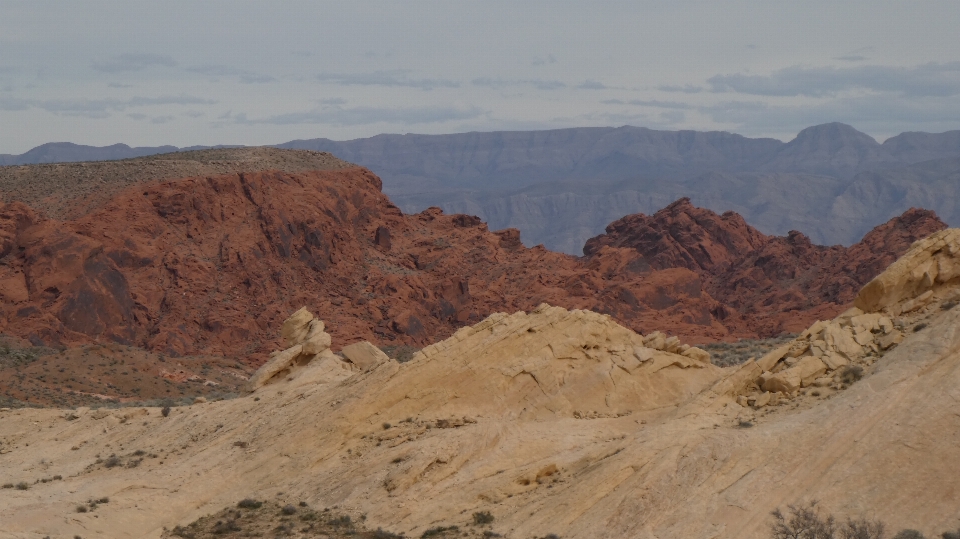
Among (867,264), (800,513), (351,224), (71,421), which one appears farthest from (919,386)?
(867,264)

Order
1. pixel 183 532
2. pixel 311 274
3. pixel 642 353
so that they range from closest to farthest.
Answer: pixel 183 532
pixel 642 353
pixel 311 274

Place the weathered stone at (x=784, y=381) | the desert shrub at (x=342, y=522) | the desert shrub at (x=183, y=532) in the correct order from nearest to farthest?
the desert shrub at (x=342, y=522), the weathered stone at (x=784, y=381), the desert shrub at (x=183, y=532)

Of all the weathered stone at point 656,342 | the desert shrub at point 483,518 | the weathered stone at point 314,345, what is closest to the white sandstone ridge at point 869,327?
the weathered stone at point 656,342

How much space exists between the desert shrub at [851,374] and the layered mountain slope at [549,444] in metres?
0.16

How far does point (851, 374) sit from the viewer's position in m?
25.7

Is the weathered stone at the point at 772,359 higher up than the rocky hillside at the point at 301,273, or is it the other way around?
the weathered stone at the point at 772,359

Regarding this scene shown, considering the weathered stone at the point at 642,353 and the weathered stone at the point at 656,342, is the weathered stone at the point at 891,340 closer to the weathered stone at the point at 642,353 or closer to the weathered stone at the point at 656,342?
the weathered stone at the point at 642,353

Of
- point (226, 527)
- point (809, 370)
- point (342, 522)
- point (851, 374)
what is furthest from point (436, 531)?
point (851, 374)

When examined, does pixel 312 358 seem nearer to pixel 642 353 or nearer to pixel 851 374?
pixel 642 353

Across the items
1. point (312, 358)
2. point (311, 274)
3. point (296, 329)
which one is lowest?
point (311, 274)

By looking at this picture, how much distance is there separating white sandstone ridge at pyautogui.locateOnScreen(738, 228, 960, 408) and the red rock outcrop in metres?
53.0

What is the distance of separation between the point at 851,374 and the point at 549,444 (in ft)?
22.8

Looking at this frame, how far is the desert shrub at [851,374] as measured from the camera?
1006 inches

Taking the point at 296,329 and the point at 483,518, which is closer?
the point at 483,518
